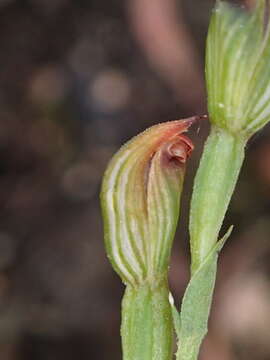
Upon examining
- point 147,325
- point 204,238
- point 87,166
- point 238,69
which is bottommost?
point 87,166

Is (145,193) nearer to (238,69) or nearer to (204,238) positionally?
(204,238)

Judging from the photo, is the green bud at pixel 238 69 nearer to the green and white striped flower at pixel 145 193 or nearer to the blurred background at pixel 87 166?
the green and white striped flower at pixel 145 193

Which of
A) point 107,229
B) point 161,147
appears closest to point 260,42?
point 161,147

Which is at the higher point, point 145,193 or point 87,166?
point 145,193

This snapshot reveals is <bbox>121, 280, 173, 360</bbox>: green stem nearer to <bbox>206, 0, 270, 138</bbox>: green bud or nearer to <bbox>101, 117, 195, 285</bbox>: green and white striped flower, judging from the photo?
<bbox>101, 117, 195, 285</bbox>: green and white striped flower

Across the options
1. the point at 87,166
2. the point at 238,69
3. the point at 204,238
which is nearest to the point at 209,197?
the point at 204,238

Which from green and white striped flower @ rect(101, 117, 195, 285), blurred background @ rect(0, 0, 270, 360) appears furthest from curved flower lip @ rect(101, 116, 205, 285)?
blurred background @ rect(0, 0, 270, 360)
